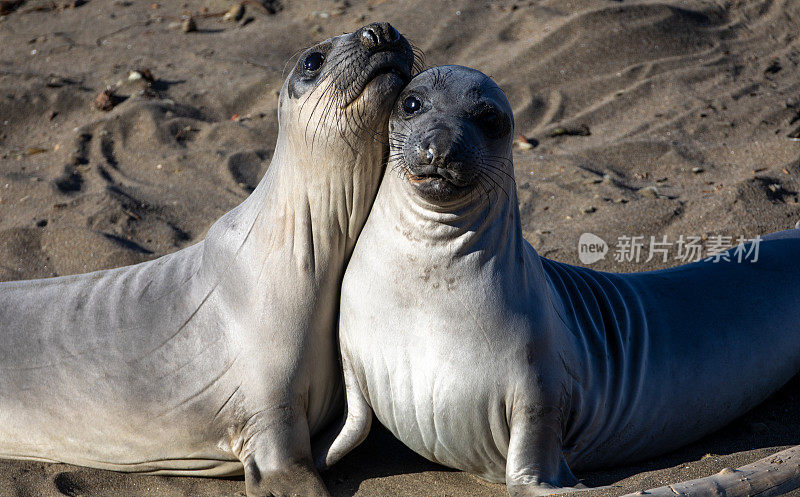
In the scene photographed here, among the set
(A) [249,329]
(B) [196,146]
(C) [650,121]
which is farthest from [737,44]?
(A) [249,329]

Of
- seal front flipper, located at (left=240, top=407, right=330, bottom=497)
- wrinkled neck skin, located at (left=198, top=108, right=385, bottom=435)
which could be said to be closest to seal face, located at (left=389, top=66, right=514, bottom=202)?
wrinkled neck skin, located at (left=198, top=108, right=385, bottom=435)

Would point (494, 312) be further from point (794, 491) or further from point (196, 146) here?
point (196, 146)

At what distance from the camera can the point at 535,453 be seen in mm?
3270

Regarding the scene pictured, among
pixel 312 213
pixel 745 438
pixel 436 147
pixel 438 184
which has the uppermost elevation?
pixel 436 147

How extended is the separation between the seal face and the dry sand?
1167mm

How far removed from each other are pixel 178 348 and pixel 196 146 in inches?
121

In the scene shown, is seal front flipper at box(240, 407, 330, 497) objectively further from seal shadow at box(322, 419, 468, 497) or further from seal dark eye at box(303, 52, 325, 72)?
seal dark eye at box(303, 52, 325, 72)

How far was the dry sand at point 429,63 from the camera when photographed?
429cm

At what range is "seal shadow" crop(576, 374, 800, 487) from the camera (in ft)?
11.9

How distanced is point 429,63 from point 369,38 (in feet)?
13.6
